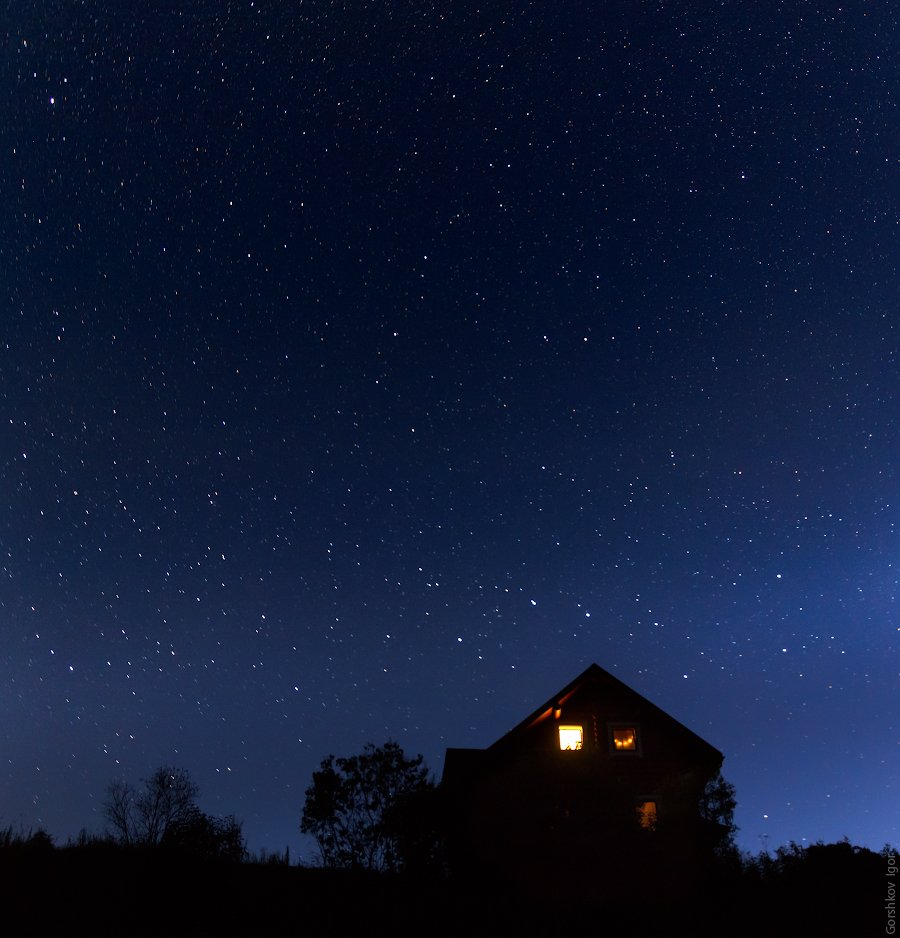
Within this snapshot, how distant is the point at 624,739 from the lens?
30.4 metres

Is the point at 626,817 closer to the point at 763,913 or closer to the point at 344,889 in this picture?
the point at 763,913

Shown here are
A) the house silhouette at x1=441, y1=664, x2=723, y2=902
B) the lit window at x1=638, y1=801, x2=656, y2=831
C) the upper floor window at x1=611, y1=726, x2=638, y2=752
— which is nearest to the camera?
the house silhouette at x1=441, y1=664, x2=723, y2=902

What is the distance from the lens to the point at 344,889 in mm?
26031

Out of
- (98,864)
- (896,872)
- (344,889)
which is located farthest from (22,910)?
(896,872)

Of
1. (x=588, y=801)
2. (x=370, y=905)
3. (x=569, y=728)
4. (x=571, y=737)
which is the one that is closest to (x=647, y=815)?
(x=588, y=801)

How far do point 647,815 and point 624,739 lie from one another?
9.22 ft

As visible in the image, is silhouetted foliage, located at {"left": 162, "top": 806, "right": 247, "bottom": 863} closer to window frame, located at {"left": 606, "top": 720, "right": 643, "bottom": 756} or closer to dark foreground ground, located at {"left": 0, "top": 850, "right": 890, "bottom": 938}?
dark foreground ground, located at {"left": 0, "top": 850, "right": 890, "bottom": 938}

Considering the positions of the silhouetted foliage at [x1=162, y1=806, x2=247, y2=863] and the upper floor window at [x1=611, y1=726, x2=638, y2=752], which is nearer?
the silhouetted foliage at [x1=162, y1=806, x2=247, y2=863]

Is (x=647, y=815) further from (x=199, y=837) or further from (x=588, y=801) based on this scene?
(x=199, y=837)

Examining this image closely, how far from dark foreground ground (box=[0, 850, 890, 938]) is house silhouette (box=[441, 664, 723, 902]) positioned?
0.65 m

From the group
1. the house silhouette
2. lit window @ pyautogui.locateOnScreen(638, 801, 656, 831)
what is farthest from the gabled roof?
lit window @ pyautogui.locateOnScreen(638, 801, 656, 831)

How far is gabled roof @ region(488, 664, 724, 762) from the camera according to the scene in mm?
29656

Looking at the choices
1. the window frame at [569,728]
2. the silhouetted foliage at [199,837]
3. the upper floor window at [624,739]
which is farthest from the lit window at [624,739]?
the silhouetted foliage at [199,837]

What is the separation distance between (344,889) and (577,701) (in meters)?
10.6
